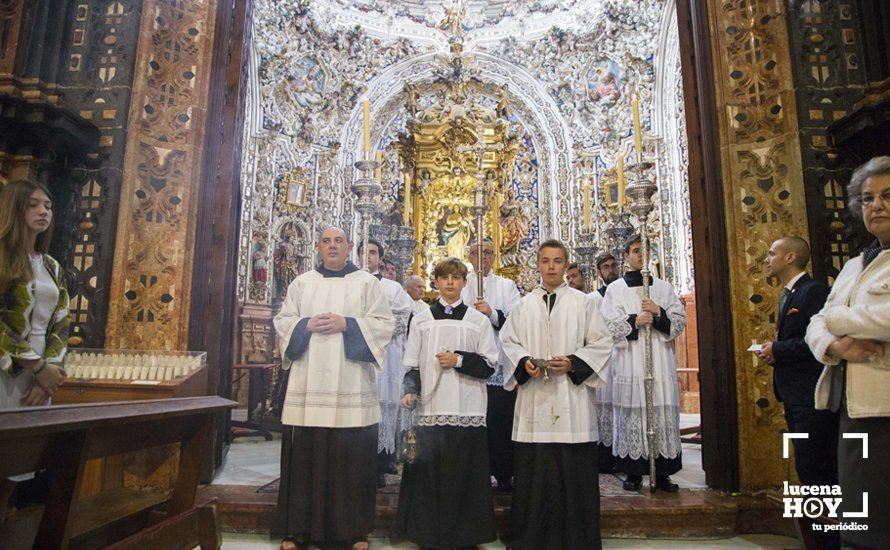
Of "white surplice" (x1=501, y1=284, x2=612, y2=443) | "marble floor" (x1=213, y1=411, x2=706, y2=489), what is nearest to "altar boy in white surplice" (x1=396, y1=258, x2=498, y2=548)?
"white surplice" (x1=501, y1=284, x2=612, y2=443)

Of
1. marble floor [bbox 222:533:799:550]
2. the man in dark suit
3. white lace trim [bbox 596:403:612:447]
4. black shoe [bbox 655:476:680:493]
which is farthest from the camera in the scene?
white lace trim [bbox 596:403:612:447]

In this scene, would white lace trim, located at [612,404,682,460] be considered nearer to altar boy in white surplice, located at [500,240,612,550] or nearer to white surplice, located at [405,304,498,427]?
altar boy in white surplice, located at [500,240,612,550]

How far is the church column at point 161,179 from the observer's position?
14.3ft

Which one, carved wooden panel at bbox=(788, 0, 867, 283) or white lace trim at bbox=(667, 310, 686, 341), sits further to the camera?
white lace trim at bbox=(667, 310, 686, 341)

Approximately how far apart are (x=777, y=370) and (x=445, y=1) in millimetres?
12348

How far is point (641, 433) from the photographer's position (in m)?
4.68

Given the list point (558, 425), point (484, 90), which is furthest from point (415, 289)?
point (484, 90)

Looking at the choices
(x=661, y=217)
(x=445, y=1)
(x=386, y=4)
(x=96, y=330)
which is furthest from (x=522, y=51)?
(x=96, y=330)

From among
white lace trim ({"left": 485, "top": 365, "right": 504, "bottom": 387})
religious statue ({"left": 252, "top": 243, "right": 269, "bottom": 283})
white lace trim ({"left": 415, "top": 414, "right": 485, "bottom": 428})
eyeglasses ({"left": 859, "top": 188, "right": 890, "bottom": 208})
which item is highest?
religious statue ({"left": 252, "top": 243, "right": 269, "bottom": 283})

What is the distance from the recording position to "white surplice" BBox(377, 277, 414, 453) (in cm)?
495

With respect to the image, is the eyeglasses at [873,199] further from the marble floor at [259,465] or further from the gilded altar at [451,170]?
the gilded altar at [451,170]

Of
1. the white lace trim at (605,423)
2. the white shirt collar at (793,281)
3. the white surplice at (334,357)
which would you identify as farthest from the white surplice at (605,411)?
the white surplice at (334,357)

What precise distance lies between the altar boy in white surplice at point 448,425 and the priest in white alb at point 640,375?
5.25 feet

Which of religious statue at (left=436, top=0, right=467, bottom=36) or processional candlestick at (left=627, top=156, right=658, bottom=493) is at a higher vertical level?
religious statue at (left=436, top=0, right=467, bottom=36)
